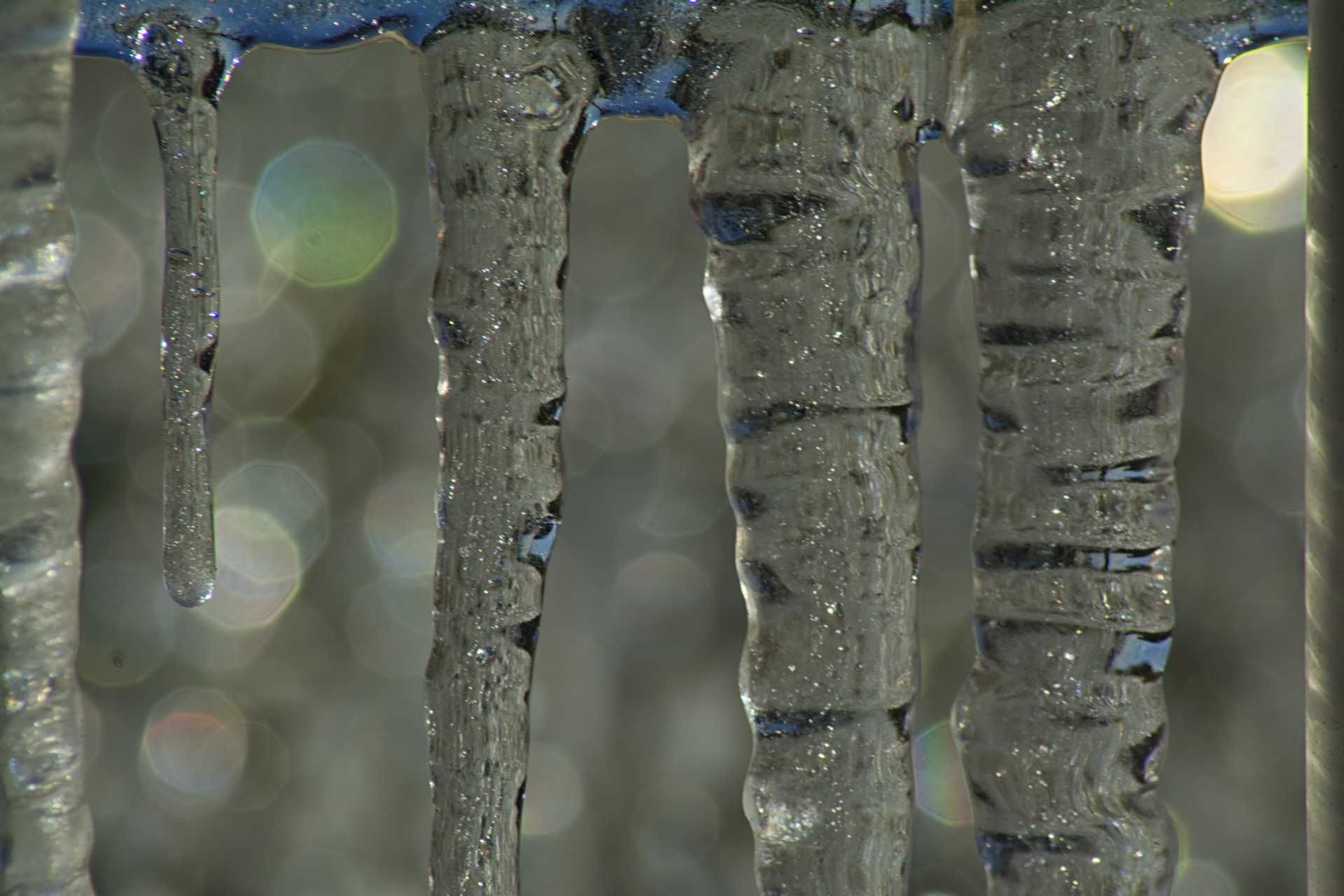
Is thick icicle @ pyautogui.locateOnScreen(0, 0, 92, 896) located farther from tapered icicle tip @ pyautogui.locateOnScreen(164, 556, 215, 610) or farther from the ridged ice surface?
the ridged ice surface

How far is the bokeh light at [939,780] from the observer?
1.20m

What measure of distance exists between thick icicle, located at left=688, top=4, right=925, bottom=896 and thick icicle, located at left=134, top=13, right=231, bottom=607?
0.20m

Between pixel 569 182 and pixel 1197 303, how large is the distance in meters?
0.96

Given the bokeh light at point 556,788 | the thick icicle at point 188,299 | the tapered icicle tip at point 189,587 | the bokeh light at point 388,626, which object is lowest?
the bokeh light at point 556,788

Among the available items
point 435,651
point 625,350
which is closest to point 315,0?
point 435,651

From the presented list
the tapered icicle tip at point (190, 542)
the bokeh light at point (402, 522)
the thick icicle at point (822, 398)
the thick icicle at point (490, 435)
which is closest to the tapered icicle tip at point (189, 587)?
the tapered icicle tip at point (190, 542)

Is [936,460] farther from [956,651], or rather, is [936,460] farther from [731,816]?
[731,816]

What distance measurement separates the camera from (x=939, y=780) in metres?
1.22

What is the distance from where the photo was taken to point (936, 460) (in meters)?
1.17

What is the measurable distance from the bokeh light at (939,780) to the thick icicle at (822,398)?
0.87m

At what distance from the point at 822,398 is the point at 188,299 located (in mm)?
255

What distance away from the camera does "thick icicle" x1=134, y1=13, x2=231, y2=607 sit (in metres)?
0.42

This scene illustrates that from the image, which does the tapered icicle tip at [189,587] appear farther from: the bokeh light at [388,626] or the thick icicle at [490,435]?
the bokeh light at [388,626]

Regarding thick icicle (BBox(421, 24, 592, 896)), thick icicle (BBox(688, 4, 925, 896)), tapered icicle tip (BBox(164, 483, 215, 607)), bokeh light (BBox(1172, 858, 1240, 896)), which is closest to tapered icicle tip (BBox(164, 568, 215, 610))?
tapered icicle tip (BBox(164, 483, 215, 607))
